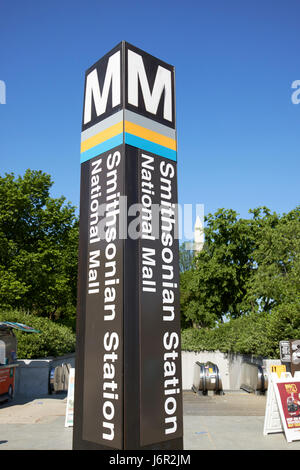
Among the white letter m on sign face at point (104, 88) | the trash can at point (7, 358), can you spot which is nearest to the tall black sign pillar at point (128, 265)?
the white letter m on sign face at point (104, 88)

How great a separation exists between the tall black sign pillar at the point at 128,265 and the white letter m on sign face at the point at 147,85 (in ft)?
0.05

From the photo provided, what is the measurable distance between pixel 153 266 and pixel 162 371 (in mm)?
1307

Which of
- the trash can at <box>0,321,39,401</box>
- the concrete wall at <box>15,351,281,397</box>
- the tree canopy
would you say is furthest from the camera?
the tree canopy

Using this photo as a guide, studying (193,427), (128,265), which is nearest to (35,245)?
(193,427)

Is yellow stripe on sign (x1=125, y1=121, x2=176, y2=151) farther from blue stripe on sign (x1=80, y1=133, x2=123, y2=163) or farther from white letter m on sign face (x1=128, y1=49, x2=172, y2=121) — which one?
white letter m on sign face (x1=128, y1=49, x2=172, y2=121)

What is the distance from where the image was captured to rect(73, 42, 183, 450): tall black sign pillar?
4.80 m

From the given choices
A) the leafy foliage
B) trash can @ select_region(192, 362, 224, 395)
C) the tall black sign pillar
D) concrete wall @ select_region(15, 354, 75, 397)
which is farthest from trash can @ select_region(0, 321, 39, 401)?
the leafy foliage

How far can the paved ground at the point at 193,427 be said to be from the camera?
25.2ft

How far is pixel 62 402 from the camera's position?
1305 cm

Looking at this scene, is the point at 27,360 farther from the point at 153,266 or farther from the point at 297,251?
the point at 297,251

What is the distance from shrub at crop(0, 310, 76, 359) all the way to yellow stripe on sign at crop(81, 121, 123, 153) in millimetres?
11635

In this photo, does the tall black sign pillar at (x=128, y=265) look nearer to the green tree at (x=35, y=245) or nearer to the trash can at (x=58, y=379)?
the trash can at (x=58, y=379)

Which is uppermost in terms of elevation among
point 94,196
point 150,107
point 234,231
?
point 234,231
